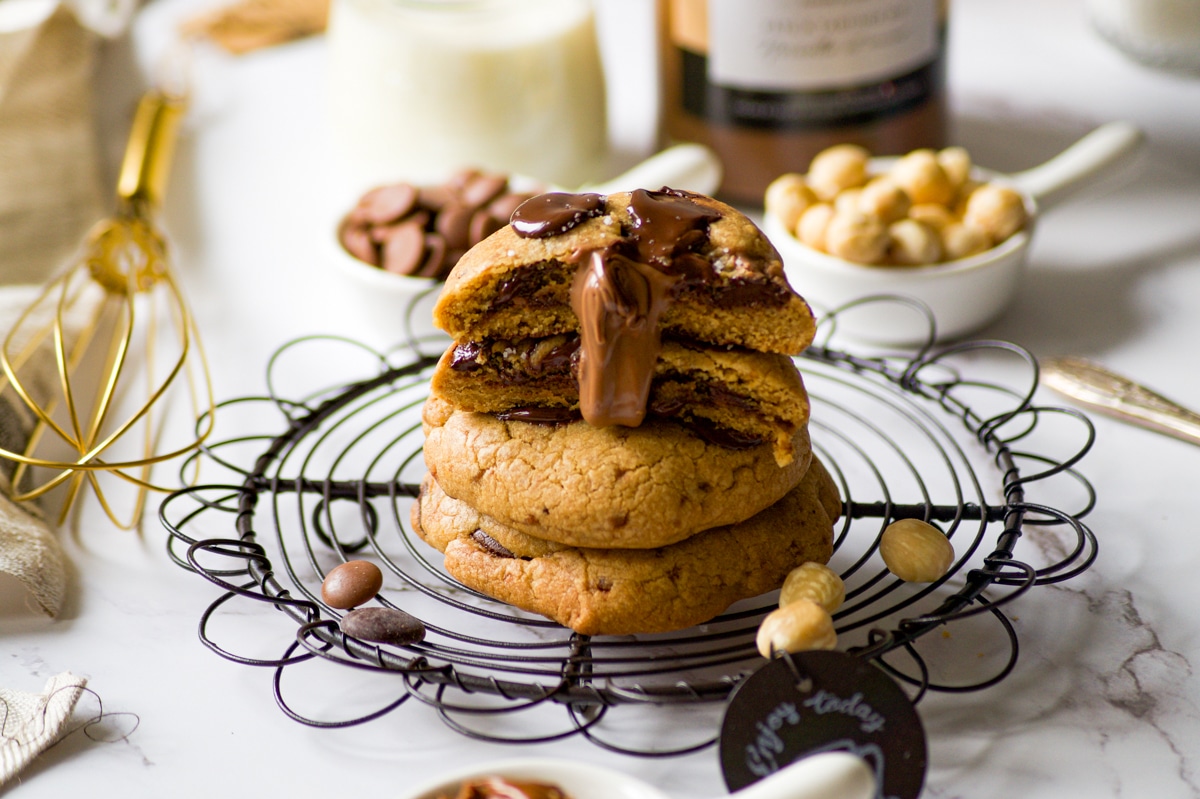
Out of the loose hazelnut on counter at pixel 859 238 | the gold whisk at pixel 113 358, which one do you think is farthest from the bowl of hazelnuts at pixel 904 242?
the gold whisk at pixel 113 358

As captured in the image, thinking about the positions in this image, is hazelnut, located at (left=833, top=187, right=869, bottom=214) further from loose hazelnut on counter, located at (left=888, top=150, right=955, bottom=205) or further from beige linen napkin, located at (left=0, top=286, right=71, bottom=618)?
beige linen napkin, located at (left=0, top=286, right=71, bottom=618)

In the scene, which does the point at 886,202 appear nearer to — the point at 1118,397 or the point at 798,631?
the point at 1118,397

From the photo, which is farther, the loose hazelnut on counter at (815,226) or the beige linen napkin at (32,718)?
the loose hazelnut on counter at (815,226)

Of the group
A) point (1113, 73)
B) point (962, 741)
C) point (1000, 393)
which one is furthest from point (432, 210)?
point (1113, 73)

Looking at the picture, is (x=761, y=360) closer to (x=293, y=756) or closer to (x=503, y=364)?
(x=503, y=364)

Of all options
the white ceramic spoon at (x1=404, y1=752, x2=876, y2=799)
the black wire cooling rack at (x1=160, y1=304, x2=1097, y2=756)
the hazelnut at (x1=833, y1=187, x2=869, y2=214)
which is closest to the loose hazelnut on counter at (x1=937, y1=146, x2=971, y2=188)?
the hazelnut at (x1=833, y1=187, x2=869, y2=214)

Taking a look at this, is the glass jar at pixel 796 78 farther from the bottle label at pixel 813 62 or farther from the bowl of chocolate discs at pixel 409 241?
the bowl of chocolate discs at pixel 409 241

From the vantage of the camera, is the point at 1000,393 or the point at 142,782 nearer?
the point at 142,782
